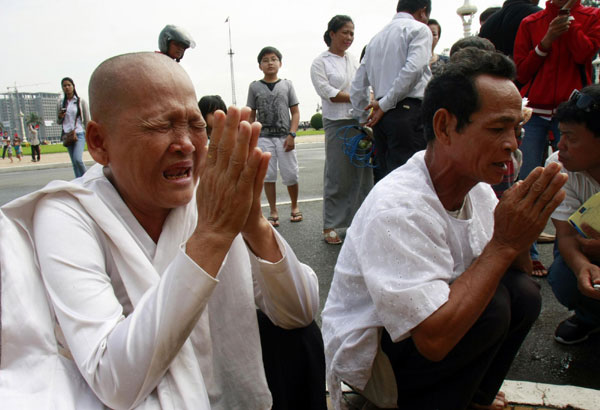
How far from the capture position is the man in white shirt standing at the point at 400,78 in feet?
13.2

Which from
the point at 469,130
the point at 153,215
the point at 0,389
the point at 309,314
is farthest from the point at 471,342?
the point at 0,389

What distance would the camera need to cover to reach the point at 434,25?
6.52 meters

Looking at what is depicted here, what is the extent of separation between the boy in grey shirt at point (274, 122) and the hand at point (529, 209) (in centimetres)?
414

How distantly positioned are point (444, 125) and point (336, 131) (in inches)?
123

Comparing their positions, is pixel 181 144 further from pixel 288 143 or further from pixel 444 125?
pixel 288 143

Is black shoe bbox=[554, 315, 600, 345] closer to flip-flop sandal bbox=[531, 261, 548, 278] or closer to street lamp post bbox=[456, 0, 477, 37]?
flip-flop sandal bbox=[531, 261, 548, 278]

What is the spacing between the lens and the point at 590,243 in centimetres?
244

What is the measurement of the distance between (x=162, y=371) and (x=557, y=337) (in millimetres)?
2326

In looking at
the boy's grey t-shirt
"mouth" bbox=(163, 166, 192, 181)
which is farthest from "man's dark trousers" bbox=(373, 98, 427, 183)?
"mouth" bbox=(163, 166, 192, 181)

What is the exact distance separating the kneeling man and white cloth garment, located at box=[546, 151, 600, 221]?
85 cm

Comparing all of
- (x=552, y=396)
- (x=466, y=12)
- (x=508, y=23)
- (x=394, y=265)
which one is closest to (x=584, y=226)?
(x=552, y=396)

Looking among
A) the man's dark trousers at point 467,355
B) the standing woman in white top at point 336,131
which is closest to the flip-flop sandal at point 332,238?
the standing woman in white top at point 336,131

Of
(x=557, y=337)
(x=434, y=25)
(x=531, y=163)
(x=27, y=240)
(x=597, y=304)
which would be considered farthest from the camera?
(x=434, y=25)

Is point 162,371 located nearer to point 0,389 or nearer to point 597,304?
point 0,389
